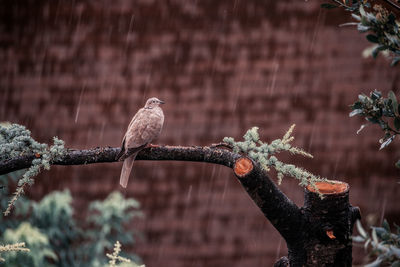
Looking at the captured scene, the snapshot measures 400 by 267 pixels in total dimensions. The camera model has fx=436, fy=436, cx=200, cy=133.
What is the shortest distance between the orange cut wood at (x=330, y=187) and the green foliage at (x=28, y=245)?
8.64 feet

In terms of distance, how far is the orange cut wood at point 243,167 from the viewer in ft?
7.06

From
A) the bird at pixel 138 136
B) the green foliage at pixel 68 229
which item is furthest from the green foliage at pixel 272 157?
the green foliage at pixel 68 229

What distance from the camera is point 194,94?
530 centimetres

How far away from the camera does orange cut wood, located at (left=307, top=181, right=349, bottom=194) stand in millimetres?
2312

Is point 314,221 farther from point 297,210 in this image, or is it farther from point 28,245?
point 28,245

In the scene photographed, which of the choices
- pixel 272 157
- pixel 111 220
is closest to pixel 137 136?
pixel 272 157

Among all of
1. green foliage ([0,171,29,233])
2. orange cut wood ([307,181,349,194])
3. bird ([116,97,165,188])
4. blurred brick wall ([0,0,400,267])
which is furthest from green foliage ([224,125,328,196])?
blurred brick wall ([0,0,400,267])

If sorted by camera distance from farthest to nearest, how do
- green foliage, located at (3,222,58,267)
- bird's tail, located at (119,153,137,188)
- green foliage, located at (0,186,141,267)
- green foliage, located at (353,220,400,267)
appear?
green foliage, located at (0,186,141,267) < green foliage, located at (3,222,58,267) < bird's tail, located at (119,153,137,188) < green foliage, located at (353,220,400,267)

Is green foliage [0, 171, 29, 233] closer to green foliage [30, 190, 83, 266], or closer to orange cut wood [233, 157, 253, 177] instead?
green foliage [30, 190, 83, 266]

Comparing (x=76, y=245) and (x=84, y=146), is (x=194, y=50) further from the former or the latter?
(x=76, y=245)

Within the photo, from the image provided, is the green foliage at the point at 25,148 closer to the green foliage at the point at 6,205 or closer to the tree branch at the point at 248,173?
the tree branch at the point at 248,173

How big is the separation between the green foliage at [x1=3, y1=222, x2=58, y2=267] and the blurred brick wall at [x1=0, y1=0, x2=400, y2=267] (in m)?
1.39

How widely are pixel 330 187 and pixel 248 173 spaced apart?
0.53 metres

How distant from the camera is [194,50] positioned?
17.3 feet
